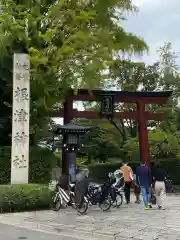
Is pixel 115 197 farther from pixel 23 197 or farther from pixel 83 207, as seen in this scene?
pixel 23 197

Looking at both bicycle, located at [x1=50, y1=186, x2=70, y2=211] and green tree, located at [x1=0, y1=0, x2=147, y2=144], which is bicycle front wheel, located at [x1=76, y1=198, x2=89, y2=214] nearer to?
bicycle, located at [x1=50, y1=186, x2=70, y2=211]

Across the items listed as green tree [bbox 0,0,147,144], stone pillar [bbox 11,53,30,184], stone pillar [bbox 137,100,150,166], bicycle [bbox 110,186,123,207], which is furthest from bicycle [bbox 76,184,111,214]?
stone pillar [bbox 137,100,150,166]

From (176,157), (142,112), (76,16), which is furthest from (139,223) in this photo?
(176,157)

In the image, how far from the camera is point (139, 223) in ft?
35.4

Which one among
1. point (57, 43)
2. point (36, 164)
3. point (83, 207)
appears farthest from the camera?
point (57, 43)

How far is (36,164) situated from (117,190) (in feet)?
12.5

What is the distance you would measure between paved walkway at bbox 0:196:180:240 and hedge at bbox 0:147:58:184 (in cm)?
303

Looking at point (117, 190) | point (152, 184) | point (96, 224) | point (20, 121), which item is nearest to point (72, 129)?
point (20, 121)

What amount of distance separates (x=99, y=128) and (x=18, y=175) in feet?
53.2

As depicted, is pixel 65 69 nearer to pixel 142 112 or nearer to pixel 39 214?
pixel 39 214

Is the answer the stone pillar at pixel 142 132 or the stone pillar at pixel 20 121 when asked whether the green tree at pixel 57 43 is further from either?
the stone pillar at pixel 142 132

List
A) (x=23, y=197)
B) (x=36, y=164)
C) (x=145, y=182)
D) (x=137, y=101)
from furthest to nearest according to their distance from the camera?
(x=137, y=101) < (x=36, y=164) < (x=145, y=182) < (x=23, y=197)

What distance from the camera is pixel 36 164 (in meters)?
16.7

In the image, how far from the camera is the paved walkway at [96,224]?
30.1 feet
